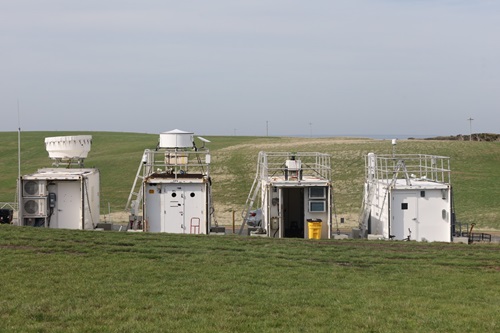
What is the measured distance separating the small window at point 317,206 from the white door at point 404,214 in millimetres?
2606

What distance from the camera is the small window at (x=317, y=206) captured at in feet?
89.1

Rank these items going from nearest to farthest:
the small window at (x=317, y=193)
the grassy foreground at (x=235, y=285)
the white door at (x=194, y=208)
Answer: the grassy foreground at (x=235, y=285), the small window at (x=317, y=193), the white door at (x=194, y=208)

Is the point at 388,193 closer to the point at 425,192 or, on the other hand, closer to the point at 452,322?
the point at 425,192

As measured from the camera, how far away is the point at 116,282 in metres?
14.4

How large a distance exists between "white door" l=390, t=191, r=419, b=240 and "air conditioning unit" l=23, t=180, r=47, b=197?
13223 mm

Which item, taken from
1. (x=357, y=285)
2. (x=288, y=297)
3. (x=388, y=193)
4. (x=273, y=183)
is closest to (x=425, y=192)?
(x=388, y=193)

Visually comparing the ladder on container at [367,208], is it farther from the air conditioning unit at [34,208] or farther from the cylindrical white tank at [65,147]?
the air conditioning unit at [34,208]

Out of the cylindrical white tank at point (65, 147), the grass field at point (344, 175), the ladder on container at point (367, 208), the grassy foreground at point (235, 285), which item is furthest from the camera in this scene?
the grass field at point (344, 175)

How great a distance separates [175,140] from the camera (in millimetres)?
29703

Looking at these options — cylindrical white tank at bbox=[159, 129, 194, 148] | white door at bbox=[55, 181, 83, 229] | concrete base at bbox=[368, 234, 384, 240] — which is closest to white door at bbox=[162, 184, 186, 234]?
cylindrical white tank at bbox=[159, 129, 194, 148]

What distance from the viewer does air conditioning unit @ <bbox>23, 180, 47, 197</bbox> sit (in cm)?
2694

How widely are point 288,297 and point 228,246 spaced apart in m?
6.53

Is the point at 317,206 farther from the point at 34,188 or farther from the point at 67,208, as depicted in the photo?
the point at 34,188

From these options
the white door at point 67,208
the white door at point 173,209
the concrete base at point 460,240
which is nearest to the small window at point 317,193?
the white door at point 173,209
